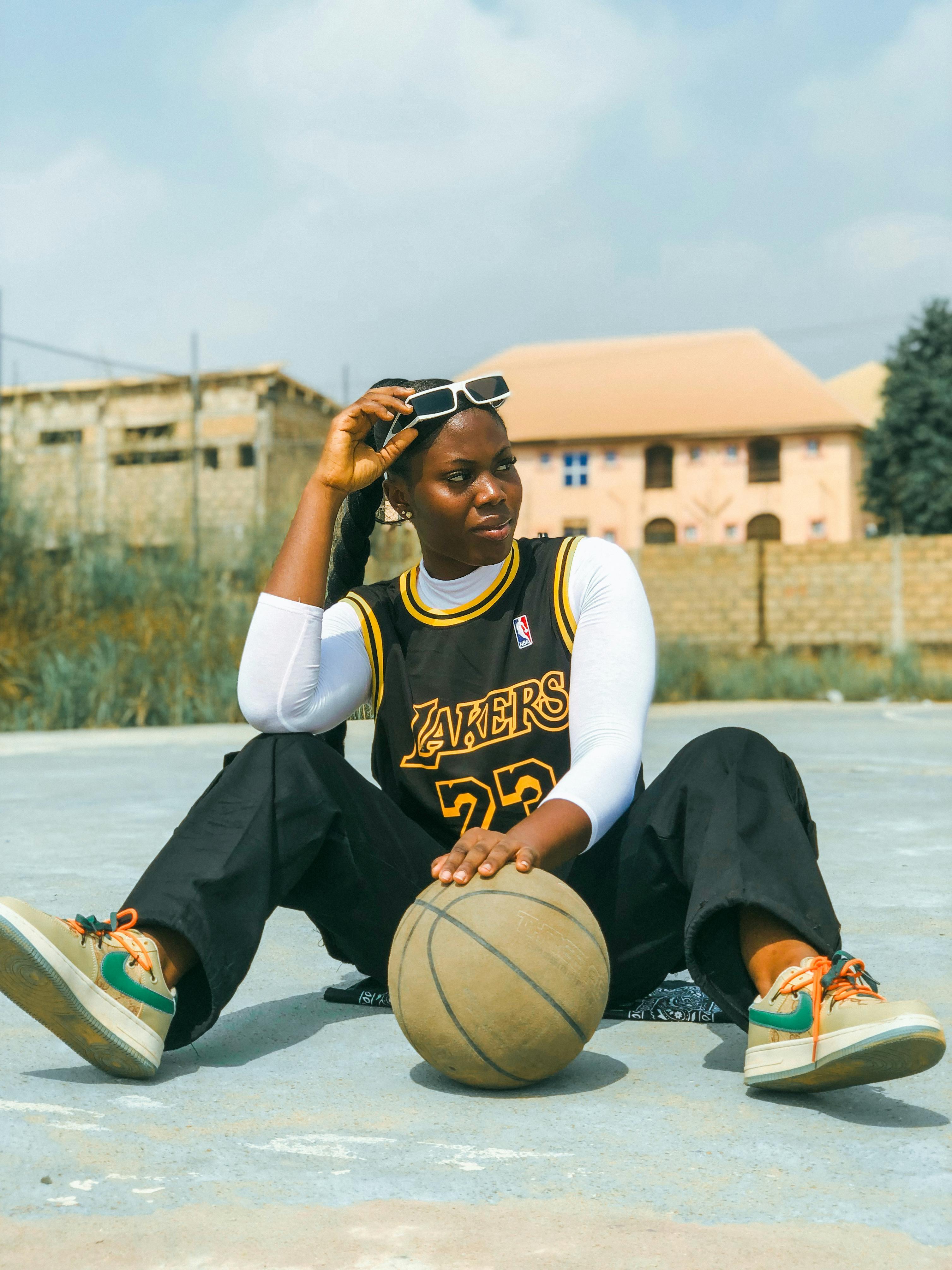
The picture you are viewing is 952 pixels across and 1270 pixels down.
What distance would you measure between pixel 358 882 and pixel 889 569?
78.0 ft

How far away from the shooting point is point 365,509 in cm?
344

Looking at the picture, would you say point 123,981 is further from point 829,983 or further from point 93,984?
point 829,983

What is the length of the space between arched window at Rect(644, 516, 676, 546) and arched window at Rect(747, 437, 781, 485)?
117 inches

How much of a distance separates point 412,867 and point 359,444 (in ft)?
3.20

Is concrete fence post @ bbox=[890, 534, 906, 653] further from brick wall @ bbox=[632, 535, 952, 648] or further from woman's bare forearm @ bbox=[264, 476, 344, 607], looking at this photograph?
woman's bare forearm @ bbox=[264, 476, 344, 607]

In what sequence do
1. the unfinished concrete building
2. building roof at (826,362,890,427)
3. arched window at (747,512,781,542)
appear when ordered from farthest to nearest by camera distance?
1. building roof at (826,362,890,427)
2. arched window at (747,512,781,542)
3. the unfinished concrete building

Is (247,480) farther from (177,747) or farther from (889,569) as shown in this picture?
(177,747)

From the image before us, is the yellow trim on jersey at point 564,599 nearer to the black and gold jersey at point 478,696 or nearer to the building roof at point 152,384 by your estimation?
the black and gold jersey at point 478,696

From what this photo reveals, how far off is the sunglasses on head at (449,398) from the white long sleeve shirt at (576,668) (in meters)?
0.36

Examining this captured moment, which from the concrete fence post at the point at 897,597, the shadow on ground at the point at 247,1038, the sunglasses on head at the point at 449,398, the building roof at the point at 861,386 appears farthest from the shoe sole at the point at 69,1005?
the building roof at the point at 861,386

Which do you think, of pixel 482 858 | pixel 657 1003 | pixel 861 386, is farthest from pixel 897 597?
pixel 861 386

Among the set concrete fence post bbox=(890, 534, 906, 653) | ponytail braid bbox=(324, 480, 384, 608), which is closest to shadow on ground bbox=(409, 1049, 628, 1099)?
ponytail braid bbox=(324, 480, 384, 608)

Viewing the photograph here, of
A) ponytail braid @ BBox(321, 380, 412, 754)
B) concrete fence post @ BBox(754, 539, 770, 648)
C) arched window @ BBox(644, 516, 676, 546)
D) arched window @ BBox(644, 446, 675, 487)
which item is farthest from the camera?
arched window @ BBox(644, 516, 676, 546)

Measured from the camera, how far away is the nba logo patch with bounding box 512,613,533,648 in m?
3.00
